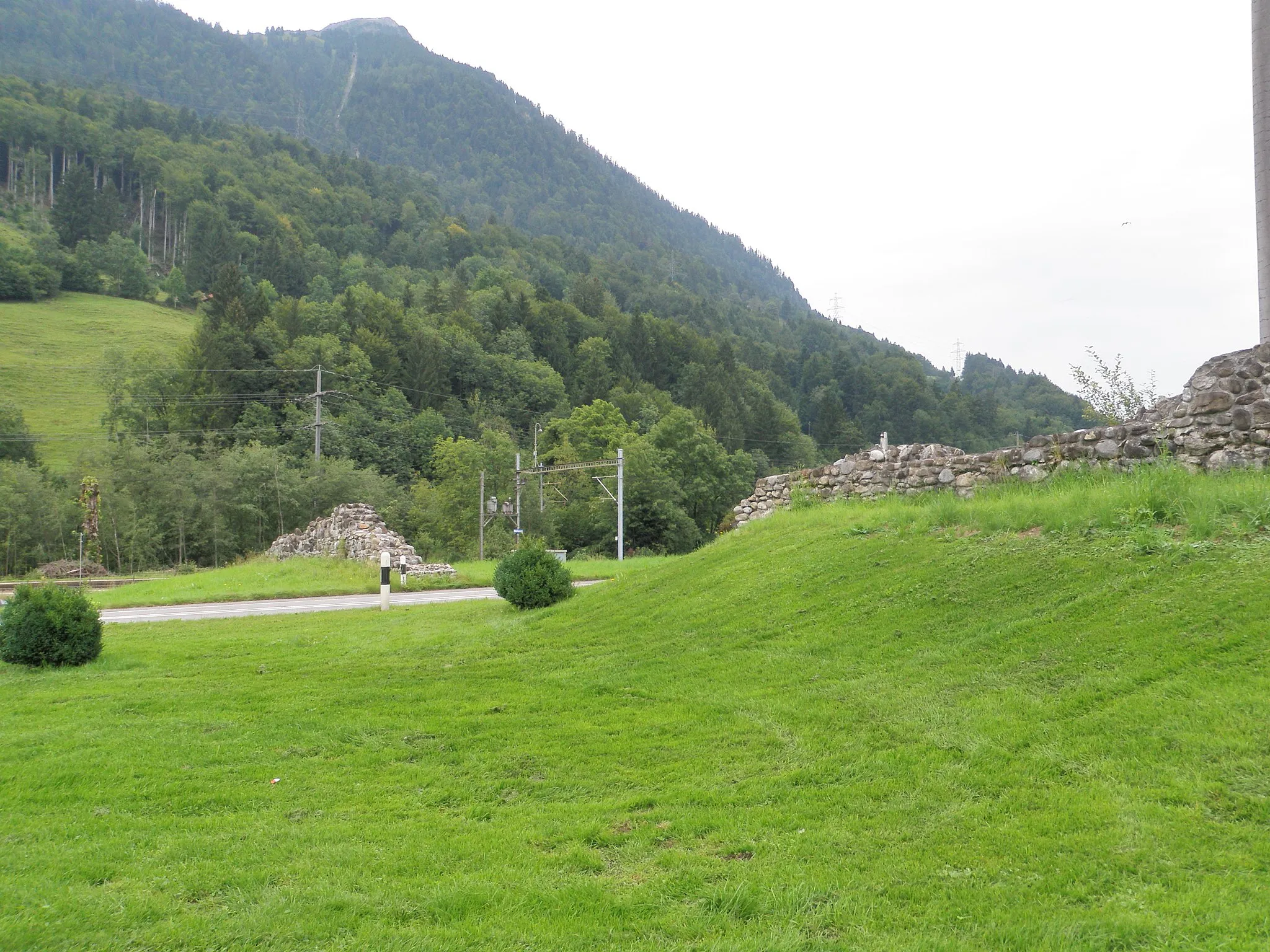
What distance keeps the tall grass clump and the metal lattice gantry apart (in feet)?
92.7

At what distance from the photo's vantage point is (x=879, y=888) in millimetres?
3941

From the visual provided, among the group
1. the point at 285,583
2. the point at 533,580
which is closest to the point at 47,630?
the point at 533,580

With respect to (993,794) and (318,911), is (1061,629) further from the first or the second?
(318,911)

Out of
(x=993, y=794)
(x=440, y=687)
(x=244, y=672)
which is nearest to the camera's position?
(x=993, y=794)

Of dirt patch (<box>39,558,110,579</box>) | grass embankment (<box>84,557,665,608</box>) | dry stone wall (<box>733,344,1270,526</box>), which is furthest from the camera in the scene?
dirt patch (<box>39,558,110,579</box>)

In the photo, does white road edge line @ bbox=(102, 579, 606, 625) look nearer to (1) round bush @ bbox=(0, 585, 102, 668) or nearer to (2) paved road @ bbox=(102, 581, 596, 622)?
(2) paved road @ bbox=(102, 581, 596, 622)

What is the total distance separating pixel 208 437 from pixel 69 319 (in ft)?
155

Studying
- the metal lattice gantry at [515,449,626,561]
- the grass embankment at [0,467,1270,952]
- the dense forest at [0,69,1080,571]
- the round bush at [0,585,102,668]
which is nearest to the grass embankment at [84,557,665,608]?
the metal lattice gantry at [515,449,626,561]

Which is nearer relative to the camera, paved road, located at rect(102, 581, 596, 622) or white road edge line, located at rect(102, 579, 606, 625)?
white road edge line, located at rect(102, 579, 606, 625)

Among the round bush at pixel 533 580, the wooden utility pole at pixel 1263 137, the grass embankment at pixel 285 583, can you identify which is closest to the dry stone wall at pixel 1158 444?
the wooden utility pole at pixel 1263 137

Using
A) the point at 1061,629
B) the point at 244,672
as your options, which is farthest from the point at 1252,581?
the point at 244,672

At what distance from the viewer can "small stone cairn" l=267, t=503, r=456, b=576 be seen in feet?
96.1

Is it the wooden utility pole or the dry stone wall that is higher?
the wooden utility pole

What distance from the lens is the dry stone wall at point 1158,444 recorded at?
8742 millimetres
